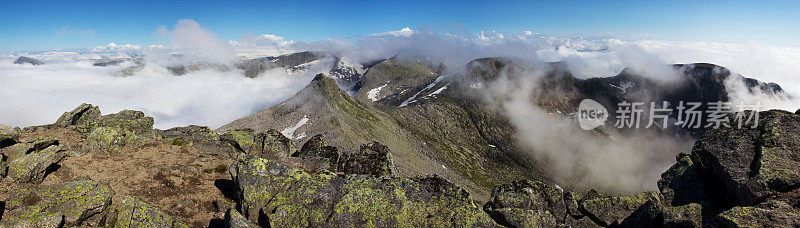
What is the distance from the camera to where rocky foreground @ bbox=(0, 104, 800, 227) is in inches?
533

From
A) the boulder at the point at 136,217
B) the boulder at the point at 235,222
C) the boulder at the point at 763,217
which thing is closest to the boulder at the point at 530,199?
the boulder at the point at 763,217

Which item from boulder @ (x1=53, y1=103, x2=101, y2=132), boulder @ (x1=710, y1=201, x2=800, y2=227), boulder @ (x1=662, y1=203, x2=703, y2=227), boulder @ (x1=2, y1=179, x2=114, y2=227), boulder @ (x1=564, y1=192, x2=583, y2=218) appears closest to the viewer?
boulder @ (x1=710, y1=201, x2=800, y2=227)

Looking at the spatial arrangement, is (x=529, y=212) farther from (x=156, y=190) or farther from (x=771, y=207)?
(x=156, y=190)

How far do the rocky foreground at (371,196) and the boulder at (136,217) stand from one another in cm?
5

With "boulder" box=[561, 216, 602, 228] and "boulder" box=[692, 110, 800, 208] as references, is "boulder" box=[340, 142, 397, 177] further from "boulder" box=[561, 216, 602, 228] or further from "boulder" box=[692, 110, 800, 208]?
"boulder" box=[692, 110, 800, 208]

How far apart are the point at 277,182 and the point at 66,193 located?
9421 mm

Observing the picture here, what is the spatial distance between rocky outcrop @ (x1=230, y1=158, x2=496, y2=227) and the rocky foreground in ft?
0.18

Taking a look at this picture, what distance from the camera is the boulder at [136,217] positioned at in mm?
13594

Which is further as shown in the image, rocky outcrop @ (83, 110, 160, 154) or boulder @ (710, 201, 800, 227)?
rocky outcrop @ (83, 110, 160, 154)

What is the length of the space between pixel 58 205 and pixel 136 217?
3.87 metres

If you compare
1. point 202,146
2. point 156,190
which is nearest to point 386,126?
point 202,146

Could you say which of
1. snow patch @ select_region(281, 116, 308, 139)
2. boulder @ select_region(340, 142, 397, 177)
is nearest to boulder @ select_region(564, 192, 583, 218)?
boulder @ select_region(340, 142, 397, 177)

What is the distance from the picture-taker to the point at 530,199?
65.1ft

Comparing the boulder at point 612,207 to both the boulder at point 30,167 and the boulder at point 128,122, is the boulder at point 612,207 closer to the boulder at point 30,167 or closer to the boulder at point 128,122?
the boulder at point 30,167
